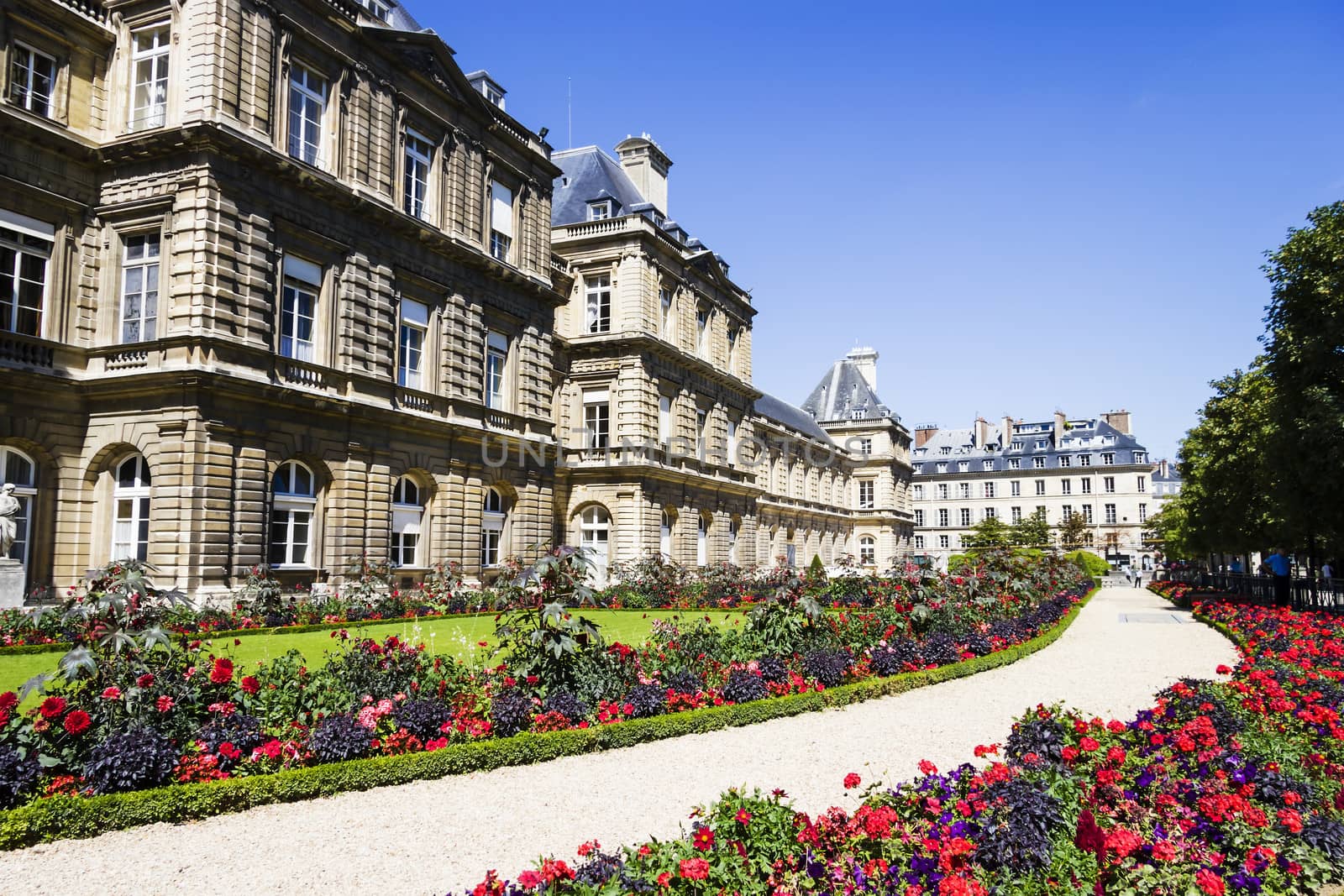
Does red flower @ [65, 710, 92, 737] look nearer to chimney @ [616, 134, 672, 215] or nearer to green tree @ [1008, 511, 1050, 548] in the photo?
chimney @ [616, 134, 672, 215]

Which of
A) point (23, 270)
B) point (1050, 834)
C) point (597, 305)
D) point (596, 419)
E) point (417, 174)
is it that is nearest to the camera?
point (1050, 834)

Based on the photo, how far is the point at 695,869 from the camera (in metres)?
3.91

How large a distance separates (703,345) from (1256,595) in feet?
68.6

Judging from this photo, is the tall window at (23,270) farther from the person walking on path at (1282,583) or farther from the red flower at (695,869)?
the person walking on path at (1282,583)

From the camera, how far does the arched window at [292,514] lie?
17.6 m

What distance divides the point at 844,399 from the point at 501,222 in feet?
163

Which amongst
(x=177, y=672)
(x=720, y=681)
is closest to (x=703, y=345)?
(x=720, y=681)

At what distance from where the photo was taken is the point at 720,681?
10.2m

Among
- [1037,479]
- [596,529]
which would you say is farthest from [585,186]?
[1037,479]

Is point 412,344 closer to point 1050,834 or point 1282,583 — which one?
point 1050,834

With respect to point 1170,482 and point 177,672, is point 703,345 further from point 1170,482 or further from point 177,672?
point 1170,482

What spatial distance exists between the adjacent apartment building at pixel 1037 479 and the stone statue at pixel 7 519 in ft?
236

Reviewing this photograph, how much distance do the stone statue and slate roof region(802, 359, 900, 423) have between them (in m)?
60.5

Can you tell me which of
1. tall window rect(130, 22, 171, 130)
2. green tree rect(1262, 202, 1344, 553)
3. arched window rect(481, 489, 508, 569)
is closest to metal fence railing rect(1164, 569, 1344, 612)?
green tree rect(1262, 202, 1344, 553)
